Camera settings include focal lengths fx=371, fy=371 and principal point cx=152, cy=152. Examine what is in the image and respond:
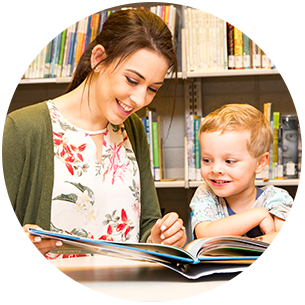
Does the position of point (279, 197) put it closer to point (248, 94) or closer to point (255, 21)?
point (255, 21)

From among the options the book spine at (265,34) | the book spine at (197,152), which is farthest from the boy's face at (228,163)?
the book spine at (265,34)

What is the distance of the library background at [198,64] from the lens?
6.39 feet

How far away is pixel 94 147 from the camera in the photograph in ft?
3.89

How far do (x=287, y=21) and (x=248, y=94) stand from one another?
1.67 feet

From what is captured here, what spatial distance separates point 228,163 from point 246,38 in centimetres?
111

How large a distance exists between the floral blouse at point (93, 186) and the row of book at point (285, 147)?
0.99 m

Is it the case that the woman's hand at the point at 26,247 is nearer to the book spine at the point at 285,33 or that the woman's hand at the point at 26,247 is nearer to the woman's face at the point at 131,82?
the woman's face at the point at 131,82

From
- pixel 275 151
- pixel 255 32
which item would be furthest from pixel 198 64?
pixel 275 151

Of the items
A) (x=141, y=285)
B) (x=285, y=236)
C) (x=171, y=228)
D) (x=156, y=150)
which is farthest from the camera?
(x=156, y=150)

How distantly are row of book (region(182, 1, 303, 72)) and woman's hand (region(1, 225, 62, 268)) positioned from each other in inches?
59.8

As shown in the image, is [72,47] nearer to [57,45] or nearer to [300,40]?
[57,45]

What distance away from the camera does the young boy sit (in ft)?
3.19

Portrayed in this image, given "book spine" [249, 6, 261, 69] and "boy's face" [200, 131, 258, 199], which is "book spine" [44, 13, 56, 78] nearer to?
Answer: "book spine" [249, 6, 261, 69]

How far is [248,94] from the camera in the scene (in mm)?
2324
